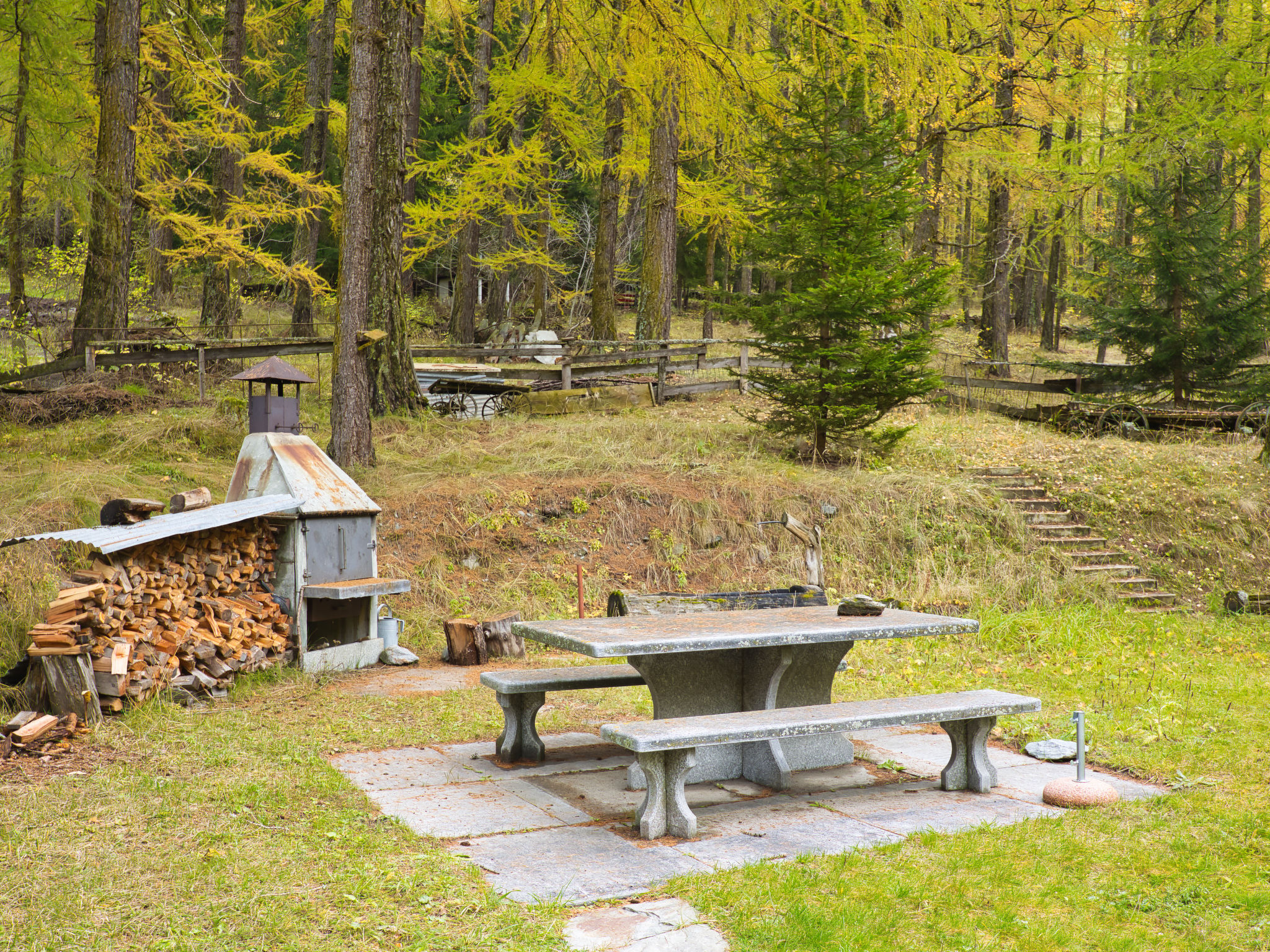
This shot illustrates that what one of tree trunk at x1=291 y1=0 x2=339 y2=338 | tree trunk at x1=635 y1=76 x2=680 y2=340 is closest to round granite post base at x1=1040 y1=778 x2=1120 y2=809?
tree trunk at x1=635 y1=76 x2=680 y2=340

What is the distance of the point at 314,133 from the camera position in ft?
83.9

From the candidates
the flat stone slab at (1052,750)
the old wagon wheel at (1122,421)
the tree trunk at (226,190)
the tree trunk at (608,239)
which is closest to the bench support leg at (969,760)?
the flat stone slab at (1052,750)

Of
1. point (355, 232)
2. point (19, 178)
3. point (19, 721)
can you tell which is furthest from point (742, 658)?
point (19, 178)

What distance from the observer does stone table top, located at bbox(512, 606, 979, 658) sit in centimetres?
483

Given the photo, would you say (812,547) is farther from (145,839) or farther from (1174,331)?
(1174,331)

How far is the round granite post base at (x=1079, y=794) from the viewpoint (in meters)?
4.96

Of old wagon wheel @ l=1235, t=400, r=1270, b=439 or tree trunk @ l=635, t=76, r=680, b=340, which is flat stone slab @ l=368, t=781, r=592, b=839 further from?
old wagon wheel @ l=1235, t=400, r=1270, b=439

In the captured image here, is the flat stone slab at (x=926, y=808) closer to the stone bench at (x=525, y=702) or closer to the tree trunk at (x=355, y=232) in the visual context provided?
the stone bench at (x=525, y=702)

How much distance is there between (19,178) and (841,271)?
455 inches

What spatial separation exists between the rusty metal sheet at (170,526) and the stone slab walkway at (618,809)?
2.04m

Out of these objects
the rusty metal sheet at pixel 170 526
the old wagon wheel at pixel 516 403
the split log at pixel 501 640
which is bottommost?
the split log at pixel 501 640

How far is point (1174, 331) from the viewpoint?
17.6 meters

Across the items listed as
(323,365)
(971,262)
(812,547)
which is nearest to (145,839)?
(812,547)

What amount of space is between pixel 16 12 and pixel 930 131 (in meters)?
15.0
